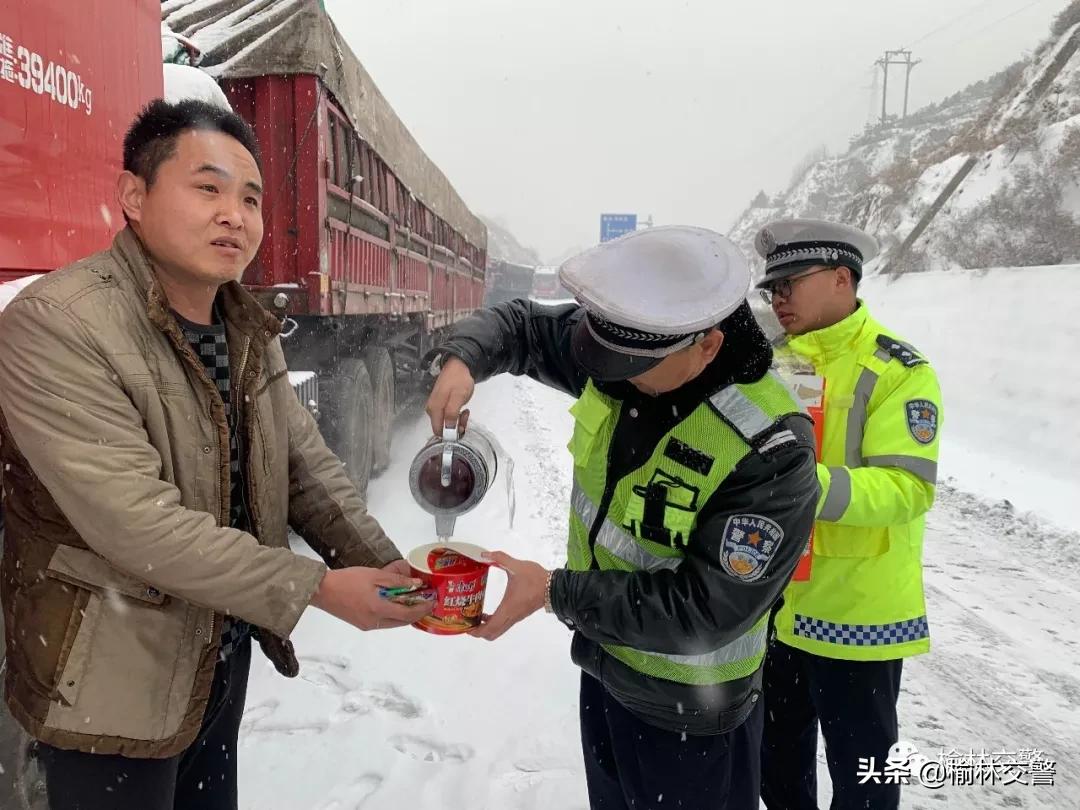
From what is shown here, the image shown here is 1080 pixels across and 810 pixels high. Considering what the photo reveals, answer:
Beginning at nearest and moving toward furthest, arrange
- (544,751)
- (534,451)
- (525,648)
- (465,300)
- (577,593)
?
(577,593) < (544,751) < (525,648) < (534,451) < (465,300)

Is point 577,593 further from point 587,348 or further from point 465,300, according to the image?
point 465,300

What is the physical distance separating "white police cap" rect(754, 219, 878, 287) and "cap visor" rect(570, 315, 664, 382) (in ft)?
3.15

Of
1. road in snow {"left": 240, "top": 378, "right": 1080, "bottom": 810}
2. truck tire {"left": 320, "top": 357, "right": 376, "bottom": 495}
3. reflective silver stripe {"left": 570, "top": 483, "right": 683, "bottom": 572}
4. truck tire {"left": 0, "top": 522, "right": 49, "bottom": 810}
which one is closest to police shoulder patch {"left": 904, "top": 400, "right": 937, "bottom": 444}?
reflective silver stripe {"left": 570, "top": 483, "right": 683, "bottom": 572}

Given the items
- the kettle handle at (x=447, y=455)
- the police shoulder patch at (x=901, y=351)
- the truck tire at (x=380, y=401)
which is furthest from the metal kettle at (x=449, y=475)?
the truck tire at (x=380, y=401)

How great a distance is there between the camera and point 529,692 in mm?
3188

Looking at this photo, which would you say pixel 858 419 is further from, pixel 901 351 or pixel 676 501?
pixel 676 501

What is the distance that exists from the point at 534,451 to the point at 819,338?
5747 millimetres

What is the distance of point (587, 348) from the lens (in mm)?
1412

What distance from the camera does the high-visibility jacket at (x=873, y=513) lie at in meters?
1.92

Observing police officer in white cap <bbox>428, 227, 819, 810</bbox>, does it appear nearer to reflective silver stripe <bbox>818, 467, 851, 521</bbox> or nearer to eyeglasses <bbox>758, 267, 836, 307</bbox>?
reflective silver stripe <bbox>818, 467, 851, 521</bbox>

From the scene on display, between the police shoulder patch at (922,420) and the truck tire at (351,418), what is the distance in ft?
12.3

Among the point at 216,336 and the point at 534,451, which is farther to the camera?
the point at 534,451

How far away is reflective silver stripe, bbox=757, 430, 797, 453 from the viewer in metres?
1.35

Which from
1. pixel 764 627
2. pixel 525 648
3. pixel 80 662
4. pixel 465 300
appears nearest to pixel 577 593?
pixel 764 627
